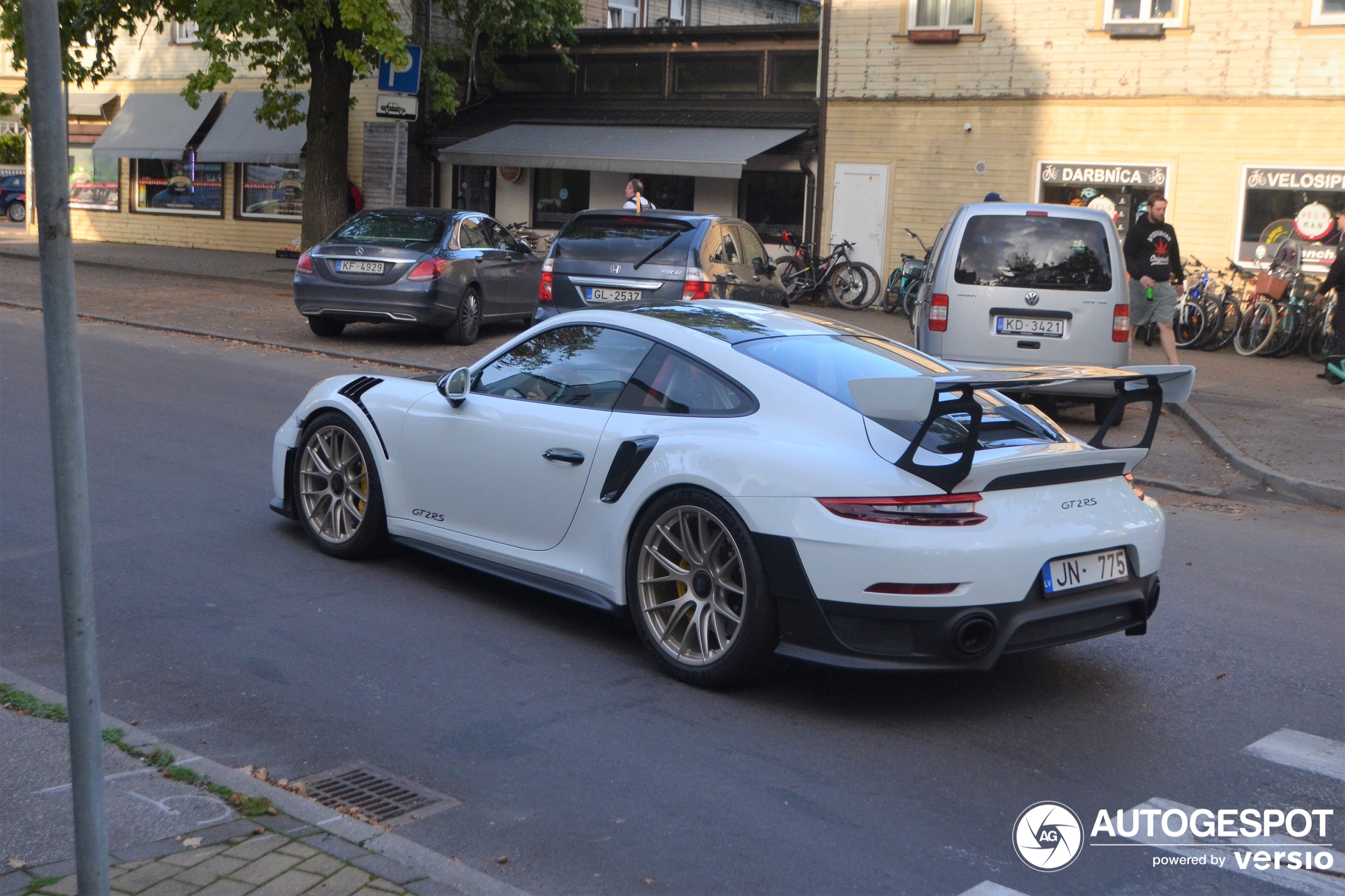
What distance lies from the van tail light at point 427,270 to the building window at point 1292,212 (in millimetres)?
12260

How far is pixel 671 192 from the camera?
1069 inches

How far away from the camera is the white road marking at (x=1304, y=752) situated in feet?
15.2

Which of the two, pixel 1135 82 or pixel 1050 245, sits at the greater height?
pixel 1135 82

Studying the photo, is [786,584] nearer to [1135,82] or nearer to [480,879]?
[480,879]

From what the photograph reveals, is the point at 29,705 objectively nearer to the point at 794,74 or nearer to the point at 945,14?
the point at 945,14

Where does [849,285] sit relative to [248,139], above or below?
below

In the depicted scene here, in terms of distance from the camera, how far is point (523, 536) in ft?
19.2

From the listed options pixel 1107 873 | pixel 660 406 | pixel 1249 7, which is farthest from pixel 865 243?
pixel 1107 873

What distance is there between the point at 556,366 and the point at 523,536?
30.3 inches

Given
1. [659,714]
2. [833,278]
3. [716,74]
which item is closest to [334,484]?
[659,714]

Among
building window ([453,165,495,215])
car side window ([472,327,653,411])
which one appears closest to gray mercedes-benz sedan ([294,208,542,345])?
car side window ([472,327,653,411])

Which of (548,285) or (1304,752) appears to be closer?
(1304,752)

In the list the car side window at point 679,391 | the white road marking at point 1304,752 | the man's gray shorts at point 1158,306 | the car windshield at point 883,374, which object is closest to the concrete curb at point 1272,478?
the man's gray shorts at point 1158,306

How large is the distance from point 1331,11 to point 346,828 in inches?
799
